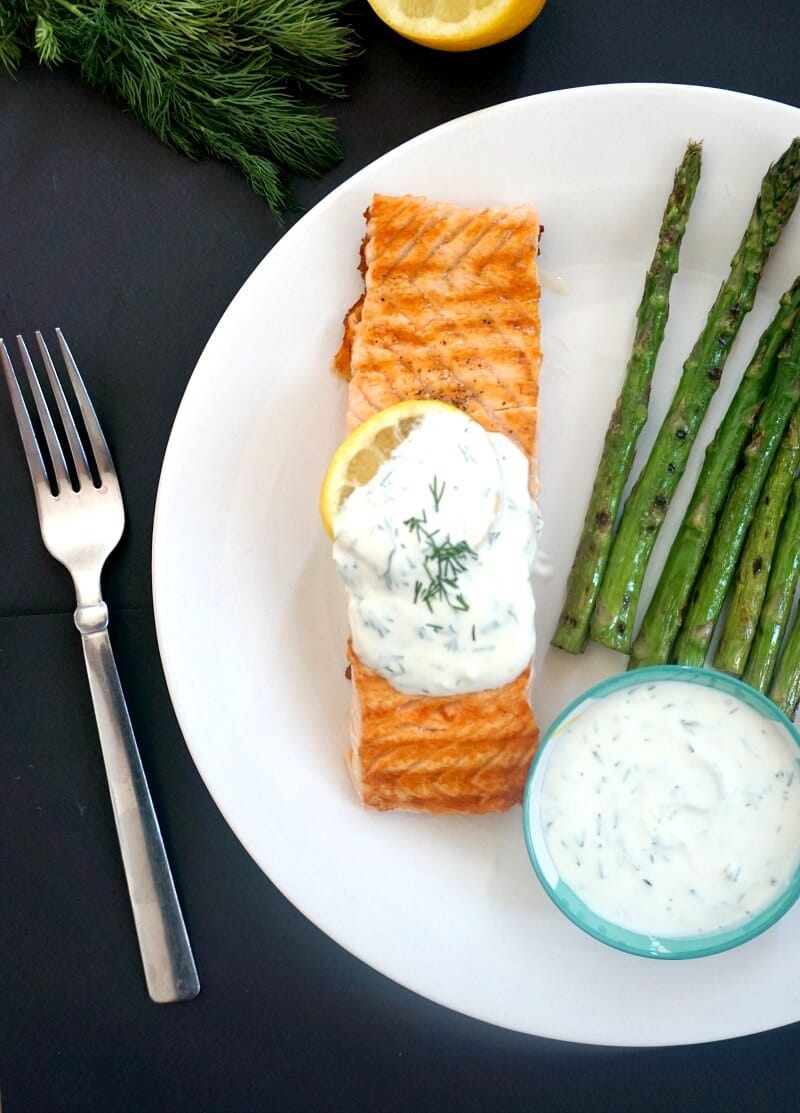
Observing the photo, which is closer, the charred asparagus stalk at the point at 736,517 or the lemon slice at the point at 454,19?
the lemon slice at the point at 454,19

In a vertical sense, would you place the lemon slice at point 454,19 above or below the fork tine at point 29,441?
above

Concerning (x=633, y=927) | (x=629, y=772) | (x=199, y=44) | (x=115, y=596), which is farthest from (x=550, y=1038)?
(x=199, y=44)

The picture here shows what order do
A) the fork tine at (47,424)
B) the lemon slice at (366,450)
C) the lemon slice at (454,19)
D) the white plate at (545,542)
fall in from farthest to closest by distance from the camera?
1. the fork tine at (47,424)
2. the white plate at (545,542)
3. the lemon slice at (454,19)
4. the lemon slice at (366,450)

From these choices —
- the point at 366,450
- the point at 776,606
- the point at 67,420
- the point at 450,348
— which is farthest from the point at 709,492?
the point at 67,420

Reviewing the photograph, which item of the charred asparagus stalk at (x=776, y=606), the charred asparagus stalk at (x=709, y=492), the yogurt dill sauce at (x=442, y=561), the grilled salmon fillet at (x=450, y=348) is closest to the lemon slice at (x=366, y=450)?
the yogurt dill sauce at (x=442, y=561)

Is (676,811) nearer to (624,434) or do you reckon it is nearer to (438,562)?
(438,562)

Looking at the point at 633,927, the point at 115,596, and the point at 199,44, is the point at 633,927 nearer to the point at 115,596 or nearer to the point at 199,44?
the point at 115,596

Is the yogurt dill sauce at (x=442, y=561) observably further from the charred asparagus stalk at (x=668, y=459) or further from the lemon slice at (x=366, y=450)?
the charred asparagus stalk at (x=668, y=459)
